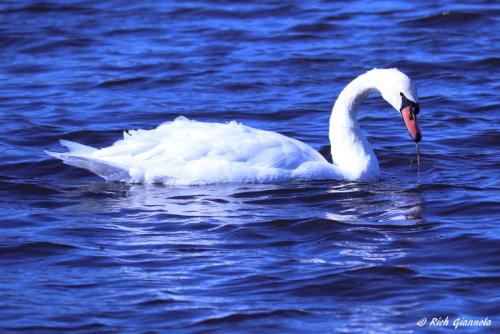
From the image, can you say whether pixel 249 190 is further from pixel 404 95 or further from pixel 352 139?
pixel 404 95

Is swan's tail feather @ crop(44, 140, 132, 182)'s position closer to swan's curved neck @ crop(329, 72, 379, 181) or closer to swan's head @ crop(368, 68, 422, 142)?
swan's curved neck @ crop(329, 72, 379, 181)

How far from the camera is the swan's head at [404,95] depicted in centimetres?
1143

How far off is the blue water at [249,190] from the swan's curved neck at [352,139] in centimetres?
19

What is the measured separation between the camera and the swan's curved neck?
11.7m

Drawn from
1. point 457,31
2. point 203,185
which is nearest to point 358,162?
point 203,185

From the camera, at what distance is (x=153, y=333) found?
7652 millimetres

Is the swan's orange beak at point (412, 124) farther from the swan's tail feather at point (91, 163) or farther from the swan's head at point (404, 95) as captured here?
the swan's tail feather at point (91, 163)

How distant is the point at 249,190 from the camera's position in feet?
36.8

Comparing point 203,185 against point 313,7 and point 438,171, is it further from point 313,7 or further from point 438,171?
point 313,7

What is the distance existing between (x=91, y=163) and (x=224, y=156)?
4.11 feet

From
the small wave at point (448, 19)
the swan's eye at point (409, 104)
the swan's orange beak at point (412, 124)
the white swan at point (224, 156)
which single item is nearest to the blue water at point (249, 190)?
the small wave at point (448, 19)

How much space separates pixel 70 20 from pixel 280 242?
11445 mm

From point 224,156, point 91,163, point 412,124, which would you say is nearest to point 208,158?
point 224,156

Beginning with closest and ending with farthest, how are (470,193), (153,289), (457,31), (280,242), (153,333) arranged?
(153,333), (153,289), (280,242), (470,193), (457,31)
